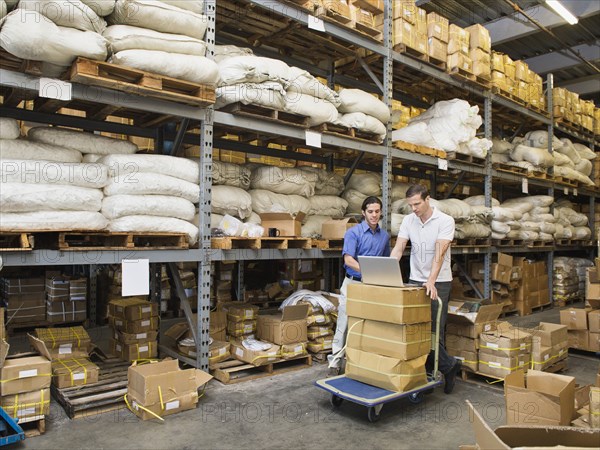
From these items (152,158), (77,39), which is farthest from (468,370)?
(77,39)

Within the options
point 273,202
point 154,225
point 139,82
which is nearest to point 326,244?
point 273,202

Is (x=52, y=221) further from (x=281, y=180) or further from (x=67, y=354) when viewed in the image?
(x=281, y=180)

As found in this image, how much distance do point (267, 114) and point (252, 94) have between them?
15.2 inches

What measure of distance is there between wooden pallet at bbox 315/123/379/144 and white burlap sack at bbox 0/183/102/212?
2.76 m


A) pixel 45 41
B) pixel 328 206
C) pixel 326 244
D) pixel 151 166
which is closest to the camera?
pixel 45 41

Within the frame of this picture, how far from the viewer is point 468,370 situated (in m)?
5.27

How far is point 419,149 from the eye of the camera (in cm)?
696

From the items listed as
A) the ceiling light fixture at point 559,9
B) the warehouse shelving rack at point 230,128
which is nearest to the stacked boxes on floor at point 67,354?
the warehouse shelving rack at point 230,128

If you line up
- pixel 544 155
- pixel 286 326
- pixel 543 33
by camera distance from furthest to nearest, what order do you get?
pixel 543 33, pixel 544 155, pixel 286 326

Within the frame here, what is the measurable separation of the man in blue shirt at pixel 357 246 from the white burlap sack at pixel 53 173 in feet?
8.31

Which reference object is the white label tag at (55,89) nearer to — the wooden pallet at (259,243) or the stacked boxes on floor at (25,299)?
the wooden pallet at (259,243)

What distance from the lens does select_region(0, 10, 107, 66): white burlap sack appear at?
11.0 ft

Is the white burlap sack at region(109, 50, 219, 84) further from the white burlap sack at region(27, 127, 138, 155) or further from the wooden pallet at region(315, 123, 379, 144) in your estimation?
the wooden pallet at region(315, 123, 379, 144)

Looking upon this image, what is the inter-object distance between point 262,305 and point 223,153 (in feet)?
10.3
